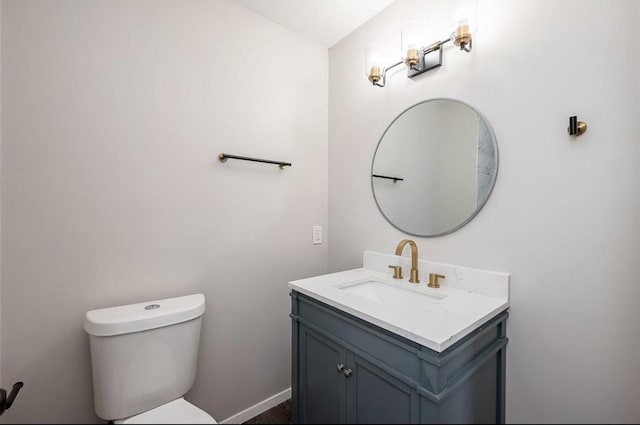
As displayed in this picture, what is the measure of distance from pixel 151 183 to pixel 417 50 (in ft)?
4.53

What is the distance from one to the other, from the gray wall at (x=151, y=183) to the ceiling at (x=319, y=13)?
2.7 inches

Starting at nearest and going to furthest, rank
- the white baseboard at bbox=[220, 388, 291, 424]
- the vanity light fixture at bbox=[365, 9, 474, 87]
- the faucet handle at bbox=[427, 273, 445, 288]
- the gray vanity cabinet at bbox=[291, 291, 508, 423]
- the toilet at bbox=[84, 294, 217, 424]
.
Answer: the gray vanity cabinet at bbox=[291, 291, 508, 423] → the toilet at bbox=[84, 294, 217, 424] → the vanity light fixture at bbox=[365, 9, 474, 87] → the faucet handle at bbox=[427, 273, 445, 288] → the white baseboard at bbox=[220, 388, 291, 424]

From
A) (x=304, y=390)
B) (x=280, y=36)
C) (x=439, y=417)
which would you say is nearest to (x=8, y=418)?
(x=304, y=390)

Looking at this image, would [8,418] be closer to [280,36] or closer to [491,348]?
[491,348]

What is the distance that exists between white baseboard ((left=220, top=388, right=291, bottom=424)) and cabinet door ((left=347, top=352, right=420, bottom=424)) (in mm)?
816

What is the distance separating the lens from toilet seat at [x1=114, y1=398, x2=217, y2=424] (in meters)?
0.92

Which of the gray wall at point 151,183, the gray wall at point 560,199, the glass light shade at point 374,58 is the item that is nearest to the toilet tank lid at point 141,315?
the gray wall at point 151,183

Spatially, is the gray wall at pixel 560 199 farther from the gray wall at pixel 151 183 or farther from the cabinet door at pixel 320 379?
the gray wall at pixel 151 183

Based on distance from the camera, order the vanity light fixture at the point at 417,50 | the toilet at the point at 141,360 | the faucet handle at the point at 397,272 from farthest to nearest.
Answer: the faucet handle at the point at 397,272 < the vanity light fixture at the point at 417,50 < the toilet at the point at 141,360

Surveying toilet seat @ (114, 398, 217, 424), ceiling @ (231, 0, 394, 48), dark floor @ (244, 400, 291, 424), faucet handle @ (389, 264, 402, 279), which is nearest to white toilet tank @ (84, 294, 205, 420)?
toilet seat @ (114, 398, 217, 424)

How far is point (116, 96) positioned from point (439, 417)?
1.68m

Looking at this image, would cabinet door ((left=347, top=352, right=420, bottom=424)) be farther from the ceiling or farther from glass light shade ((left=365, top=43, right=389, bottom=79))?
the ceiling

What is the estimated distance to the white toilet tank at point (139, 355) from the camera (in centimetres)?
105

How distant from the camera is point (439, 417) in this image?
814 mm
